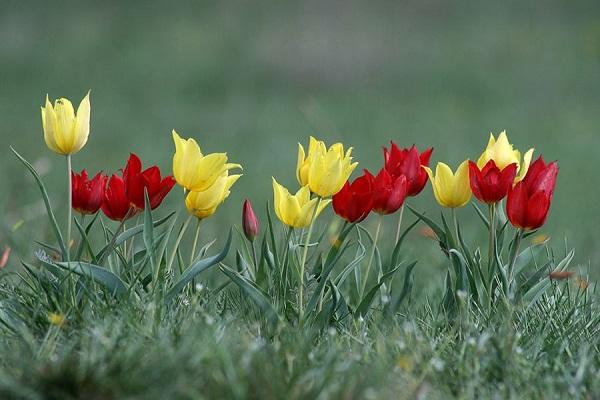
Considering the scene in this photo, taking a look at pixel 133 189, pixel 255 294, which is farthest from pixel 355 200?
pixel 133 189

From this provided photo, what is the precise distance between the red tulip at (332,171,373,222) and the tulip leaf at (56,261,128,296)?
1.83 feet

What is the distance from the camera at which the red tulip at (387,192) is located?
273cm

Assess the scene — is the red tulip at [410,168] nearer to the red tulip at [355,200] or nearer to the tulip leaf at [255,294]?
the red tulip at [355,200]

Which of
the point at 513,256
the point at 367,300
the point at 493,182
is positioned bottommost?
the point at 367,300

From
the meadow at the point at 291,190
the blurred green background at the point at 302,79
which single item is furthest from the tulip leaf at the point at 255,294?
the blurred green background at the point at 302,79

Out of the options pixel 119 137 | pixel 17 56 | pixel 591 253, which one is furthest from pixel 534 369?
pixel 17 56

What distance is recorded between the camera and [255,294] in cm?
268

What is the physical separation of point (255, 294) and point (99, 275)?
0.38 m

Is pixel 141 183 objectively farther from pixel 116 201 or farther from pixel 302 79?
pixel 302 79

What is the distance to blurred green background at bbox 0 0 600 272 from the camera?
8.10 metres

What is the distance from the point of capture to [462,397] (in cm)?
226

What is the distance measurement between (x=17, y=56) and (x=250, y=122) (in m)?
3.03

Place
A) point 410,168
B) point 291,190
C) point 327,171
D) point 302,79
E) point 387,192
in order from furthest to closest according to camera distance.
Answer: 1. point 302,79
2. point 291,190
3. point 410,168
4. point 387,192
5. point 327,171

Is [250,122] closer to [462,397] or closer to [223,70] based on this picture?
[223,70]
